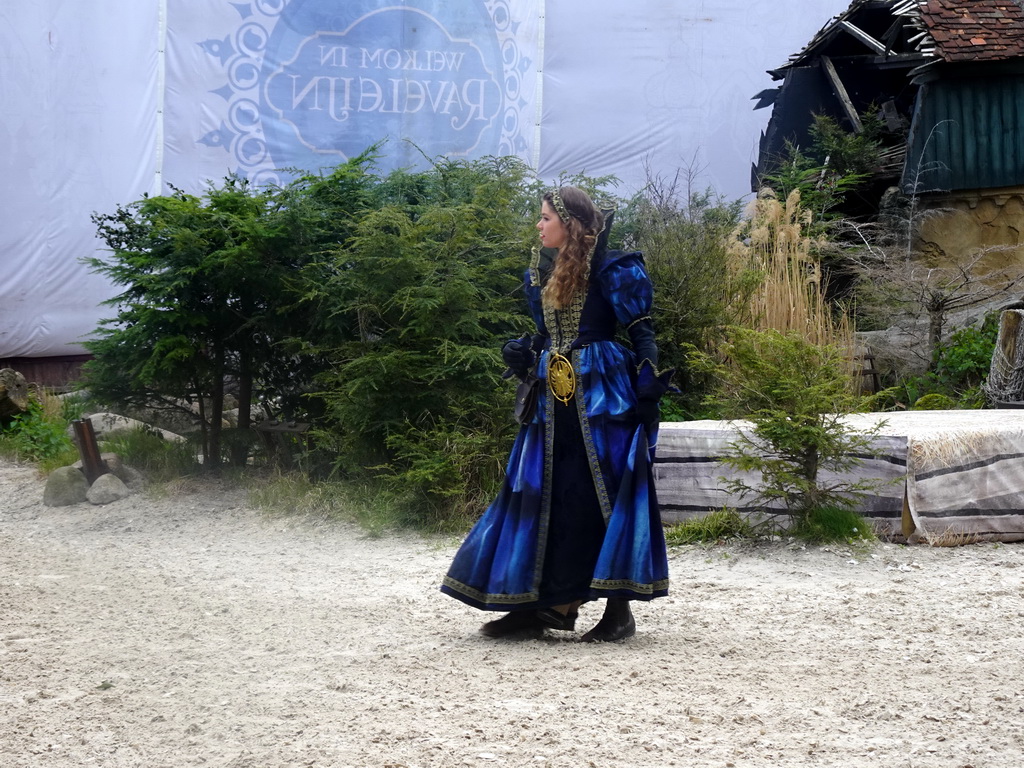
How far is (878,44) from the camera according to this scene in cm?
1288

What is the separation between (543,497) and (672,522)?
2182 millimetres

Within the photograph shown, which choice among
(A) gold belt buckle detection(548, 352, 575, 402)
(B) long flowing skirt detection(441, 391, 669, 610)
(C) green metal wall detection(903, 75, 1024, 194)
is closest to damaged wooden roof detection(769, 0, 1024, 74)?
(C) green metal wall detection(903, 75, 1024, 194)

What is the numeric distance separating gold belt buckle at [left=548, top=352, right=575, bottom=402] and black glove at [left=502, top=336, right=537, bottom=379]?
0.40 ft

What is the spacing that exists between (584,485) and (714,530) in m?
1.98

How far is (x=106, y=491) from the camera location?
7688 mm

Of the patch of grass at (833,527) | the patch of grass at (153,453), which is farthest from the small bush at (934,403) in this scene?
the patch of grass at (153,453)

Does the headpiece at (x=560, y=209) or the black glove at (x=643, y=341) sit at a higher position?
the headpiece at (x=560, y=209)

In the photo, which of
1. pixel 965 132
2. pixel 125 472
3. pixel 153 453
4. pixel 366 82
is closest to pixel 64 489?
pixel 125 472

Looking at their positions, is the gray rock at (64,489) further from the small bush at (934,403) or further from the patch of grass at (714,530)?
the small bush at (934,403)

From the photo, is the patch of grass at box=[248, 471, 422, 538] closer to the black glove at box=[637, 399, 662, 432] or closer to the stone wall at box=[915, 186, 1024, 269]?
the black glove at box=[637, 399, 662, 432]

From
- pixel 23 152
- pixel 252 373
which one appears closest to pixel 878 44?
pixel 252 373

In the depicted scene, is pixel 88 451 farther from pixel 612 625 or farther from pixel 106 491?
pixel 612 625

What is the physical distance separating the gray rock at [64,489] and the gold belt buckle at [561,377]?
190 inches

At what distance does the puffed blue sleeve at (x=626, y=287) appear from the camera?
13.7 ft
